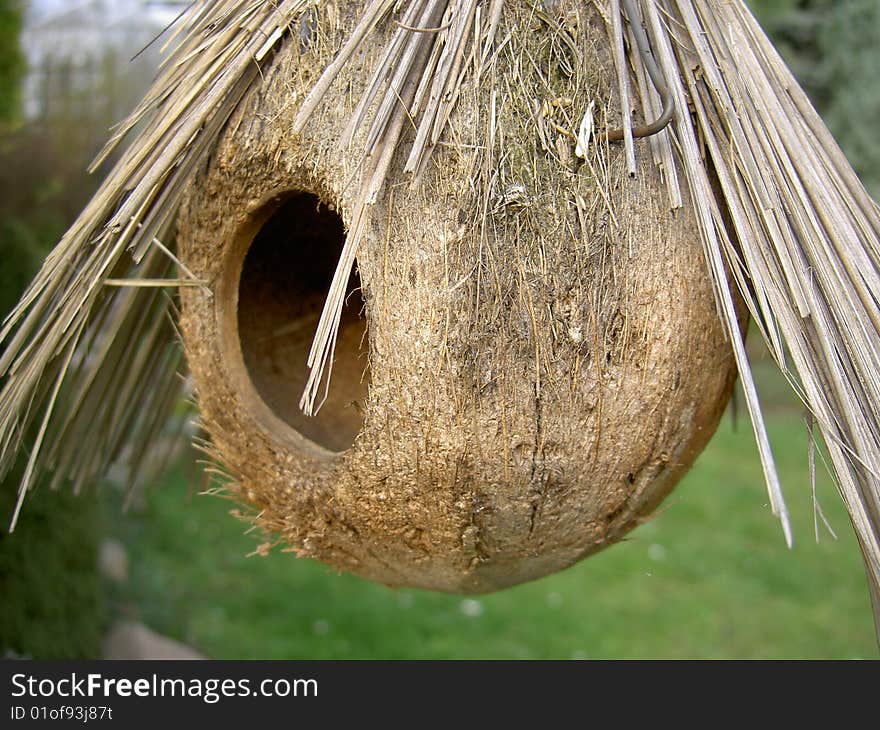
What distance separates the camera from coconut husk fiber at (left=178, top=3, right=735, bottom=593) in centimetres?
145

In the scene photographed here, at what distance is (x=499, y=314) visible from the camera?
1.45 metres

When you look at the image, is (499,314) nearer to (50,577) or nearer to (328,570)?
(328,570)

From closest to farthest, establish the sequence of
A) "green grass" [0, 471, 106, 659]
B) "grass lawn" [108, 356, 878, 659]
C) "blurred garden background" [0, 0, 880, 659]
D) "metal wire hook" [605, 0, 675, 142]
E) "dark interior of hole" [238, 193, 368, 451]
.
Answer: "metal wire hook" [605, 0, 675, 142] < "dark interior of hole" [238, 193, 368, 451] < "green grass" [0, 471, 106, 659] < "blurred garden background" [0, 0, 880, 659] < "grass lawn" [108, 356, 878, 659]

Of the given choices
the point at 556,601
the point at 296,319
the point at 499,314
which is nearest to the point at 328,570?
the point at 296,319

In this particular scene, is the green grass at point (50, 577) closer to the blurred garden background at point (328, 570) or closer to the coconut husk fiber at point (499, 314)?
the blurred garden background at point (328, 570)

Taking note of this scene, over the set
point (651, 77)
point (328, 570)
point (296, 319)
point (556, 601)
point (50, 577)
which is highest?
point (651, 77)

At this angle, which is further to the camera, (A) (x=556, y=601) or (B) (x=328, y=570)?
(A) (x=556, y=601)

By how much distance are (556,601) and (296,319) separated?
2.87 m

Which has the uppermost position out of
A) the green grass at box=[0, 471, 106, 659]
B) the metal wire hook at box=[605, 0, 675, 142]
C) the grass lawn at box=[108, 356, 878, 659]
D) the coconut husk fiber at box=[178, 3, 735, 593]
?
the metal wire hook at box=[605, 0, 675, 142]

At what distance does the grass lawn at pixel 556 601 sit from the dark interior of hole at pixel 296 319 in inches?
87.6

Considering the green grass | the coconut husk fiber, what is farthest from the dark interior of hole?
the green grass

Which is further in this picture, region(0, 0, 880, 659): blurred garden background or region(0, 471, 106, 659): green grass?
region(0, 0, 880, 659): blurred garden background

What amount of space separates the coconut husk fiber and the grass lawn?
253cm

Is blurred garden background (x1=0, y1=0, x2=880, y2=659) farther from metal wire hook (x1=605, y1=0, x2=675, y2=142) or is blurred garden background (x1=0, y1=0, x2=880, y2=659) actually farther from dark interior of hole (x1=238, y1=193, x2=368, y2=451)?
metal wire hook (x1=605, y1=0, x2=675, y2=142)
